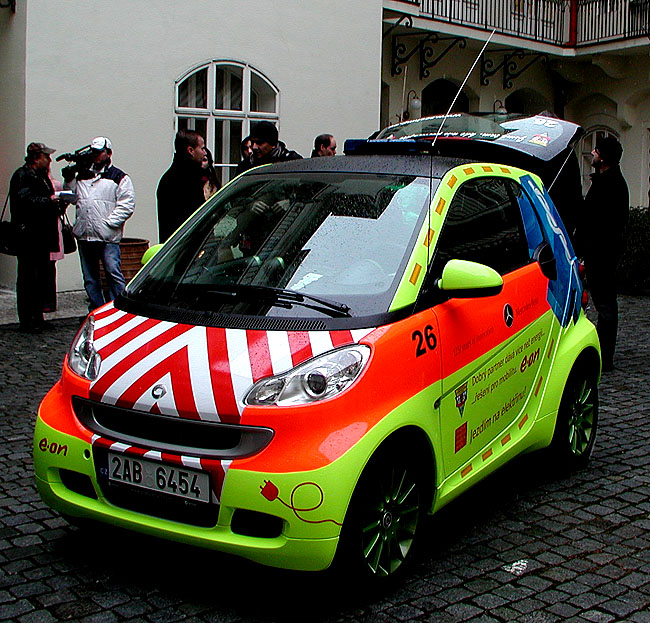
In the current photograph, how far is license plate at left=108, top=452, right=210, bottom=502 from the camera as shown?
3564mm

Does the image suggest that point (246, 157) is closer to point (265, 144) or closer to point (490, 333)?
point (265, 144)

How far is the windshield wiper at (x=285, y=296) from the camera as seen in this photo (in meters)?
3.93

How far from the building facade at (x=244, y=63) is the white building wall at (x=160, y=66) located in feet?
0.05

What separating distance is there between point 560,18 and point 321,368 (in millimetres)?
18961

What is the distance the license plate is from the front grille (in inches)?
2.4

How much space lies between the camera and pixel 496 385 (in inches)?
175

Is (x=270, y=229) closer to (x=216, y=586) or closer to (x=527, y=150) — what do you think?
(x=216, y=586)

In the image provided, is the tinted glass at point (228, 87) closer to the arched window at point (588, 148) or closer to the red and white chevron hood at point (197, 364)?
the arched window at point (588, 148)

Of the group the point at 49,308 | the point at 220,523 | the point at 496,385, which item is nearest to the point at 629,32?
the point at 49,308

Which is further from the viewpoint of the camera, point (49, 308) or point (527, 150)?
point (49, 308)

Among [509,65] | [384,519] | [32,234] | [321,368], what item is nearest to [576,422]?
[384,519]

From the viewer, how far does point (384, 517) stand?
3760 millimetres

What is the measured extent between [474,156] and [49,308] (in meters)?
6.16

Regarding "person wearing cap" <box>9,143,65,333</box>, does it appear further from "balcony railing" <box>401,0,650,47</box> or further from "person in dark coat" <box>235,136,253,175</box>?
"balcony railing" <box>401,0,650,47</box>
